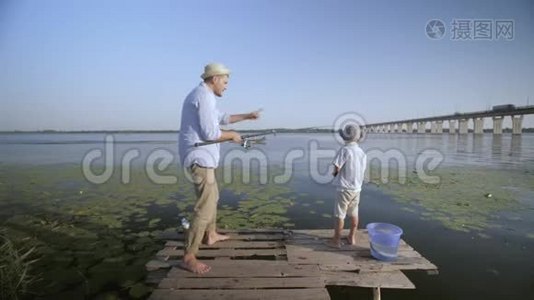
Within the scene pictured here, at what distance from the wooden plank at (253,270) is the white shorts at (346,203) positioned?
923 millimetres

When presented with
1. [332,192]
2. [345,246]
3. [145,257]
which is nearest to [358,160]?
[345,246]

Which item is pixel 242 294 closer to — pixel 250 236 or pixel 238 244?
pixel 238 244

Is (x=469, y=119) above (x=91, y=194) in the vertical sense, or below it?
above

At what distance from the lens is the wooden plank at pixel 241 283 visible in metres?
3.29

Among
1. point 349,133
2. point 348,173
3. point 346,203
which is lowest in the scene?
point 346,203

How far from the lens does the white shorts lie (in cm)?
431

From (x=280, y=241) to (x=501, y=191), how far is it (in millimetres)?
9126

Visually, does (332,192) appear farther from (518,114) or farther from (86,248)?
(518,114)

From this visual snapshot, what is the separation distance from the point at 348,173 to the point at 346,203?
455 mm

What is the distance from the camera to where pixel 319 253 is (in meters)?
4.18

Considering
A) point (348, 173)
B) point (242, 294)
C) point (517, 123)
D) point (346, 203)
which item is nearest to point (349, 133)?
point (348, 173)

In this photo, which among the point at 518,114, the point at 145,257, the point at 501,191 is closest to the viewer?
the point at 145,257

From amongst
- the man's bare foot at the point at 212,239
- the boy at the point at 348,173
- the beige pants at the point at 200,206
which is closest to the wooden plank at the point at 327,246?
the boy at the point at 348,173

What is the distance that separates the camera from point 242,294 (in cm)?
315
